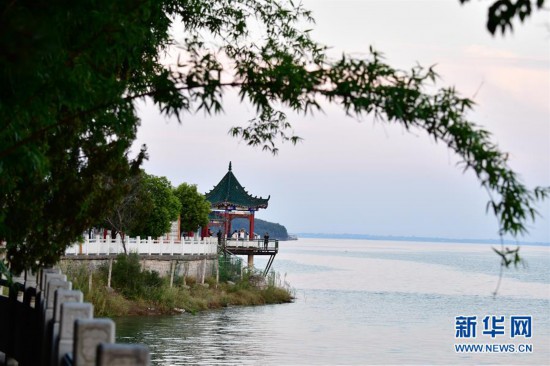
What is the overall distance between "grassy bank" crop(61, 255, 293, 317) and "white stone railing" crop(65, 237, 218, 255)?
735mm

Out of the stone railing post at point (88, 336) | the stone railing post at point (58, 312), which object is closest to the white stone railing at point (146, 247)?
the stone railing post at point (58, 312)

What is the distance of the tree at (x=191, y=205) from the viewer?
67750 millimetres

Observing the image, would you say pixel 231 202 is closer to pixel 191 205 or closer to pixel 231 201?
pixel 231 201

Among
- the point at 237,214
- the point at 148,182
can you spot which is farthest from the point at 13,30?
the point at 237,214

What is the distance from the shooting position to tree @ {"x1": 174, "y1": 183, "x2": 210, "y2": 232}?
222ft

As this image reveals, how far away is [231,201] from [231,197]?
1.38 feet

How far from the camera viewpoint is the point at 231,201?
76562 millimetres

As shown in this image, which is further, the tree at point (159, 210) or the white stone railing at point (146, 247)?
the tree at point (159, 210)

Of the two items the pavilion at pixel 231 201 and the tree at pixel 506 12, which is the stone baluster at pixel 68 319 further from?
the pavilion at pixel 231 201

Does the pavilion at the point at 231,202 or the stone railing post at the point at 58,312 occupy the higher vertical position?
the pavilion at the point at 231,202


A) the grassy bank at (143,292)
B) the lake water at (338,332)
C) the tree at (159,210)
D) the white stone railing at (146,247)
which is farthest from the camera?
the tree at (159,210)

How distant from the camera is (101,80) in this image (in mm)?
9039

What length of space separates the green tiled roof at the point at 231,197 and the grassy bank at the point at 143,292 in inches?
804

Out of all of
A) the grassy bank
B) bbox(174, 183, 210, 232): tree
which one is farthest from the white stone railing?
bbox(174, 183, 210, 232): tree
